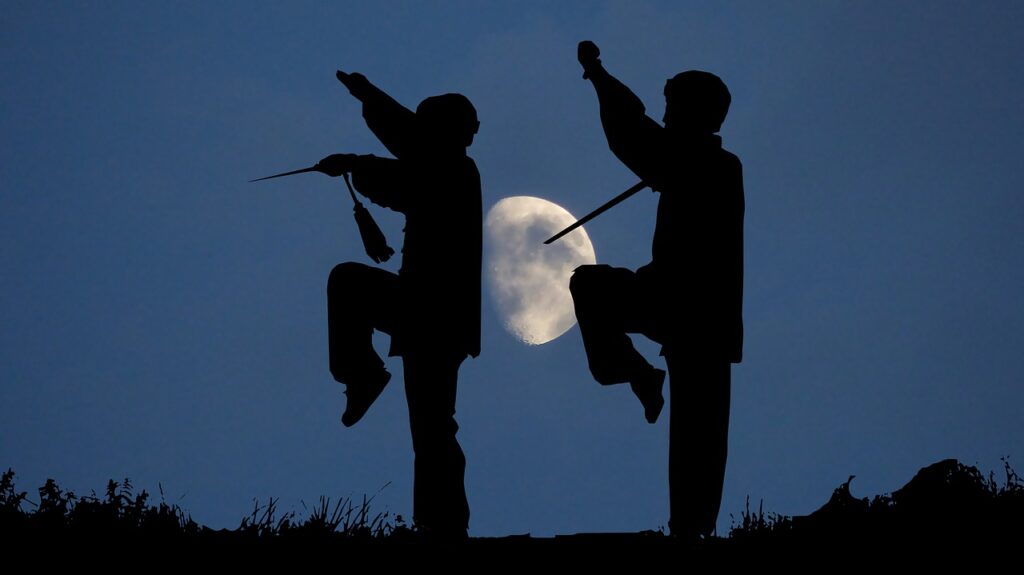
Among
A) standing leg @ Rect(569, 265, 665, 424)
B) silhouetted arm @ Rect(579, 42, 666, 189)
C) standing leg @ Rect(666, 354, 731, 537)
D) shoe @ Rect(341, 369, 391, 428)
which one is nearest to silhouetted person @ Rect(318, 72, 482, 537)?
shoe @ Rect(341, 369, 391, 428)

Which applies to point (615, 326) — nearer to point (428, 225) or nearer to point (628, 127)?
point (628, 127)

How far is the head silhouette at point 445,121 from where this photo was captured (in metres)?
7.62

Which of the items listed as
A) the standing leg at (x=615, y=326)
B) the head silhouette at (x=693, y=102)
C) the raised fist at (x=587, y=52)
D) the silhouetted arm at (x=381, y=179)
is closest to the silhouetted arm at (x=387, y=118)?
the silhouetted arm at (x=381, y=179)

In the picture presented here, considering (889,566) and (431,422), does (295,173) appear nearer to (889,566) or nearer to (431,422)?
(431,422)

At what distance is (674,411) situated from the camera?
6867 mm

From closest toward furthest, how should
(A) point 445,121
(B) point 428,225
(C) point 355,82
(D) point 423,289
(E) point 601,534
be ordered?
(E) point 601,534 → (D) point 423,289 → (B) point 428,225 → (A) point 445,121 → (C) point 355,82

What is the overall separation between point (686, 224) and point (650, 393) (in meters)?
1.11

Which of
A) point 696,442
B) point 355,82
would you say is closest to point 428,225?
point 355,82

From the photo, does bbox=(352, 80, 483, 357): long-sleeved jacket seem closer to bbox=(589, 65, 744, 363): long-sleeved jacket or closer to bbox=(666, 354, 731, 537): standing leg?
bbox=(589, 65, 744, 363): long-sleeved jacket

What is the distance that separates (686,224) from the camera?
23.3 feet

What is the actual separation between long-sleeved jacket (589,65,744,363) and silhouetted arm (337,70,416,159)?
140 cm

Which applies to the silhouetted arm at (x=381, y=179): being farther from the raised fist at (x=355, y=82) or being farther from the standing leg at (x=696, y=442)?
the standing leg at (x=696, y=442)

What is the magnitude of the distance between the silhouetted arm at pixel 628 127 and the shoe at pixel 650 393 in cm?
128

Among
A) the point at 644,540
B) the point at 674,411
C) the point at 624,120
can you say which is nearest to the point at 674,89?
the point at 624,120
